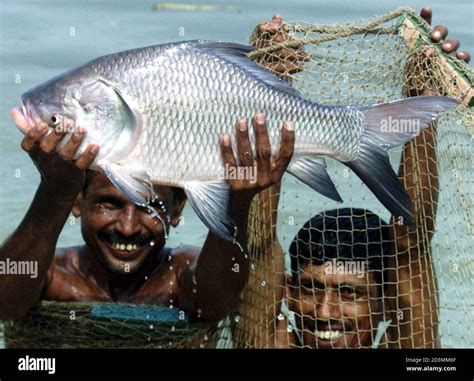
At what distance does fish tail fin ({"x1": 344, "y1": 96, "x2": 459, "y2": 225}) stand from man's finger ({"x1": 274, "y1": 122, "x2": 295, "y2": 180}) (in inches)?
14.2

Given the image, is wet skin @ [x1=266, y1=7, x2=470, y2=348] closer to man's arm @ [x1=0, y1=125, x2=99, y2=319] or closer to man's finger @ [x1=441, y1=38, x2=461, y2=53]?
man's finger @ [x1=441, y1=38, x2=461, y2=53]

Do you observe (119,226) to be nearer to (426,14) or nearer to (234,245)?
(234,245)

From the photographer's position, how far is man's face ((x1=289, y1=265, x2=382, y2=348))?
619 cm

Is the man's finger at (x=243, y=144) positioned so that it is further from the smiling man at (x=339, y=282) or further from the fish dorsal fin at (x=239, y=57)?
the smiling man at (x=339, y=282)

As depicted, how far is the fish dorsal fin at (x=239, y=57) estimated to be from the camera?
5035 millimetres

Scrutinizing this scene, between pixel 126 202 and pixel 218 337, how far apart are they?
2.68 ft

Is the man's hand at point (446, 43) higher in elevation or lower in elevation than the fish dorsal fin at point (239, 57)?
higher

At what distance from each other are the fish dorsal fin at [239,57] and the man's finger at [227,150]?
291mm

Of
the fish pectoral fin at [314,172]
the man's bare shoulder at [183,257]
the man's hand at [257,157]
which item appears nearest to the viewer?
the man's hand at [257,157]

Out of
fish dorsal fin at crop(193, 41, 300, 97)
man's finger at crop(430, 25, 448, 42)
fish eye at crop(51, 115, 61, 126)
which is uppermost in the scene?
man's finger at crop(430, 25, 448, 42)
